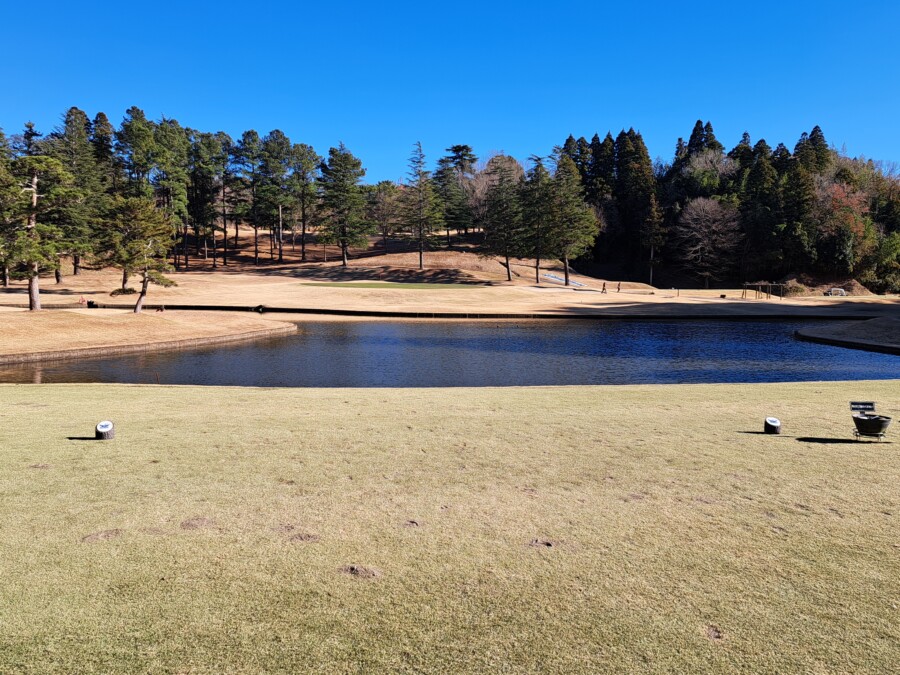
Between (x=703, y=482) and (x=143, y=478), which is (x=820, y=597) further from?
(x=143, y=478)

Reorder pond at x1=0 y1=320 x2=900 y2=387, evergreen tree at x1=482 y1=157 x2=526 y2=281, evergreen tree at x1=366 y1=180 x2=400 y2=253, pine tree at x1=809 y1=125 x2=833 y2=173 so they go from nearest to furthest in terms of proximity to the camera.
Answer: pond at x1=0 y1=320 x2=900 y2=387 → evergreen tree at x1=482 y1=157 x2=526 y2=281 → pine tree at x1=809 y1=125 x2=833 y2=173 → evergreen tree at x1=366 y1=180 x2=400 y2=253

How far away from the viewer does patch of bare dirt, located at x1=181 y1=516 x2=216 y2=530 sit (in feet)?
15.4

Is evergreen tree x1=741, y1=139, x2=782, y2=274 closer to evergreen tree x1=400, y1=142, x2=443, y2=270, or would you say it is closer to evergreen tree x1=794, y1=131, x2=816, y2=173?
evergreen tree x1=794, y1=131, x2=816, y2=173

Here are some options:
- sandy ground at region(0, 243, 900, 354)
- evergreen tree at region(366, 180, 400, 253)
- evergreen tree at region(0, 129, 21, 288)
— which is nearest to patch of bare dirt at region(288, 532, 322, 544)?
sandy ground at region(0, 243, 900, 354)

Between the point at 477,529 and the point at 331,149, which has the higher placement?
the point at 331,149

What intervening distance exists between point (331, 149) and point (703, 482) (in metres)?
78.6

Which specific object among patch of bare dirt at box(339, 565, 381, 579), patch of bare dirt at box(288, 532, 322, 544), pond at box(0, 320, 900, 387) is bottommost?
pond at box(0, 320, 900, 387)

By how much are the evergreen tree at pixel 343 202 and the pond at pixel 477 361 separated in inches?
1857

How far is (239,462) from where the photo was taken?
665cm

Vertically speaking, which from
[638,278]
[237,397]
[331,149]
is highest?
[331,149]

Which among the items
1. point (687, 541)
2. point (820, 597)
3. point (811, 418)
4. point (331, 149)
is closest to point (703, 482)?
point (687, 541)

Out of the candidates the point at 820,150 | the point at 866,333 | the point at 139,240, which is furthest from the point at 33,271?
the point at 820,150

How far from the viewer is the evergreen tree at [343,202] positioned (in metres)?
75.1

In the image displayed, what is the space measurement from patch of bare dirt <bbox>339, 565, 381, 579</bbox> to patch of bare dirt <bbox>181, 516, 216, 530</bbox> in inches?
56.9
